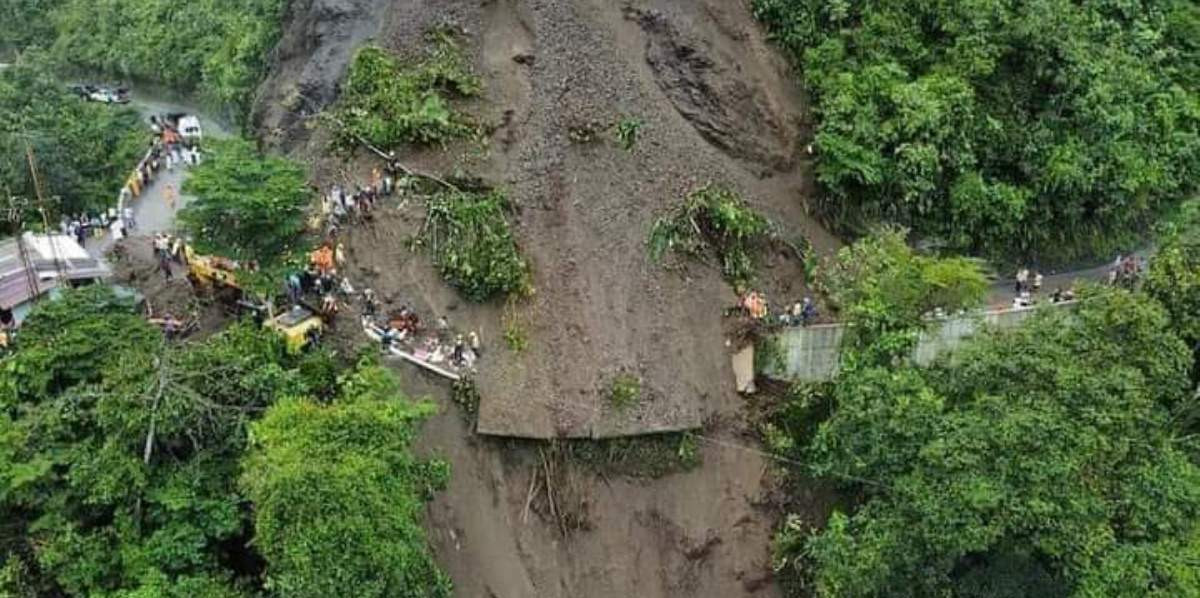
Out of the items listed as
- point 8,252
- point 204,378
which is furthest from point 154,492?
point 8,252

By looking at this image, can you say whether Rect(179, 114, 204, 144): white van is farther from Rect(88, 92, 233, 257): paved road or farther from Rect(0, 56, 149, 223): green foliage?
Rect(88, 92, 233, 257): paved road

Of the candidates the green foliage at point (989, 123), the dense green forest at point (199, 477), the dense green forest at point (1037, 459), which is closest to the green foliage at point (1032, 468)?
the dense green forest at point (1037, 459)

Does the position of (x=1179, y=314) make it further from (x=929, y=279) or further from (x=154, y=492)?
(x=154, y=492)

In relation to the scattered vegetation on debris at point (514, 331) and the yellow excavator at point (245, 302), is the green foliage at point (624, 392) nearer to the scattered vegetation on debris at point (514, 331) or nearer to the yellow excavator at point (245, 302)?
the scattered vegetation on debris at point (514, 331)

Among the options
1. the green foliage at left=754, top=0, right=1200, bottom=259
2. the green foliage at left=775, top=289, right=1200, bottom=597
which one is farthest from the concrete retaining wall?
the green foliage at left=775, top=289, right=1200, bottom=597

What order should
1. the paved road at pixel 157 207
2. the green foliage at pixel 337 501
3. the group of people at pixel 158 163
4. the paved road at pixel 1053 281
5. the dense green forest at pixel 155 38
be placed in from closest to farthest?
the green foliage at pixel 337 501 < the paved road at pixel 1053 281 < the paved road at pixel 157 207 < the group of people at pixel 158 163 < the dense green forest at pixel 155 38
